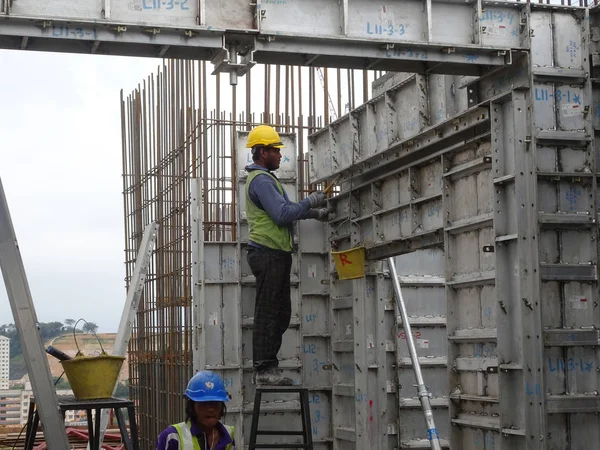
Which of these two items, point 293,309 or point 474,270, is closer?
point 474,270

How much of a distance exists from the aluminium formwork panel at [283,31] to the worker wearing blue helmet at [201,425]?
3966mm

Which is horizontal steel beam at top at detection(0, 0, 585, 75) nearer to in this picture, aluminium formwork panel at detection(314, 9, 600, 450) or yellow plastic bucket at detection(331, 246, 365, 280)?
aluminium formwork panel at detection(314, 9, 600, 450)

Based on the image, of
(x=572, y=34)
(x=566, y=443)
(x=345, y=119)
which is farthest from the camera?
(x=345, y=119)

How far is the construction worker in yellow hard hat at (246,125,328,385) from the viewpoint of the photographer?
1212 cm

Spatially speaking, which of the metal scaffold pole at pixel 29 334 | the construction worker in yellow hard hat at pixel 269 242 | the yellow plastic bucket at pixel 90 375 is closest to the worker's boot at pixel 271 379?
the construction worker in yellow hard hat at pixel 269 242

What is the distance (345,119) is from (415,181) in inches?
87.3

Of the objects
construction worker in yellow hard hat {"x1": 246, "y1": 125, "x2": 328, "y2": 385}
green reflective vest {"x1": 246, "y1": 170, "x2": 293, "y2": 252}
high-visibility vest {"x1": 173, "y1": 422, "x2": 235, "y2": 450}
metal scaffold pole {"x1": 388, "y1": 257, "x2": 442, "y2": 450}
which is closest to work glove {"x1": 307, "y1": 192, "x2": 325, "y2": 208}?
Result: construction worker in yellow hard hat {"x1": 246, "y1": 125, "x2": 328, "y2": 385}

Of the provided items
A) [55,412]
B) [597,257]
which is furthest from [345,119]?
[55,412]

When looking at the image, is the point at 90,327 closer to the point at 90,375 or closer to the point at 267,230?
the point at 90,375

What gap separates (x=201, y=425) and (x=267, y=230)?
594 centimetres

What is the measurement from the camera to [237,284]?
14641 millimetres

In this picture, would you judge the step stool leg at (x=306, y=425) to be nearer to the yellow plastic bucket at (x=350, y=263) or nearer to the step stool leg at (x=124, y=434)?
the step stool leg at (x=124, y=434)

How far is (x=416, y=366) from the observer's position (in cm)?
1377

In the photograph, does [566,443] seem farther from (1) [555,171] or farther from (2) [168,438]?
(2) [168,438]
